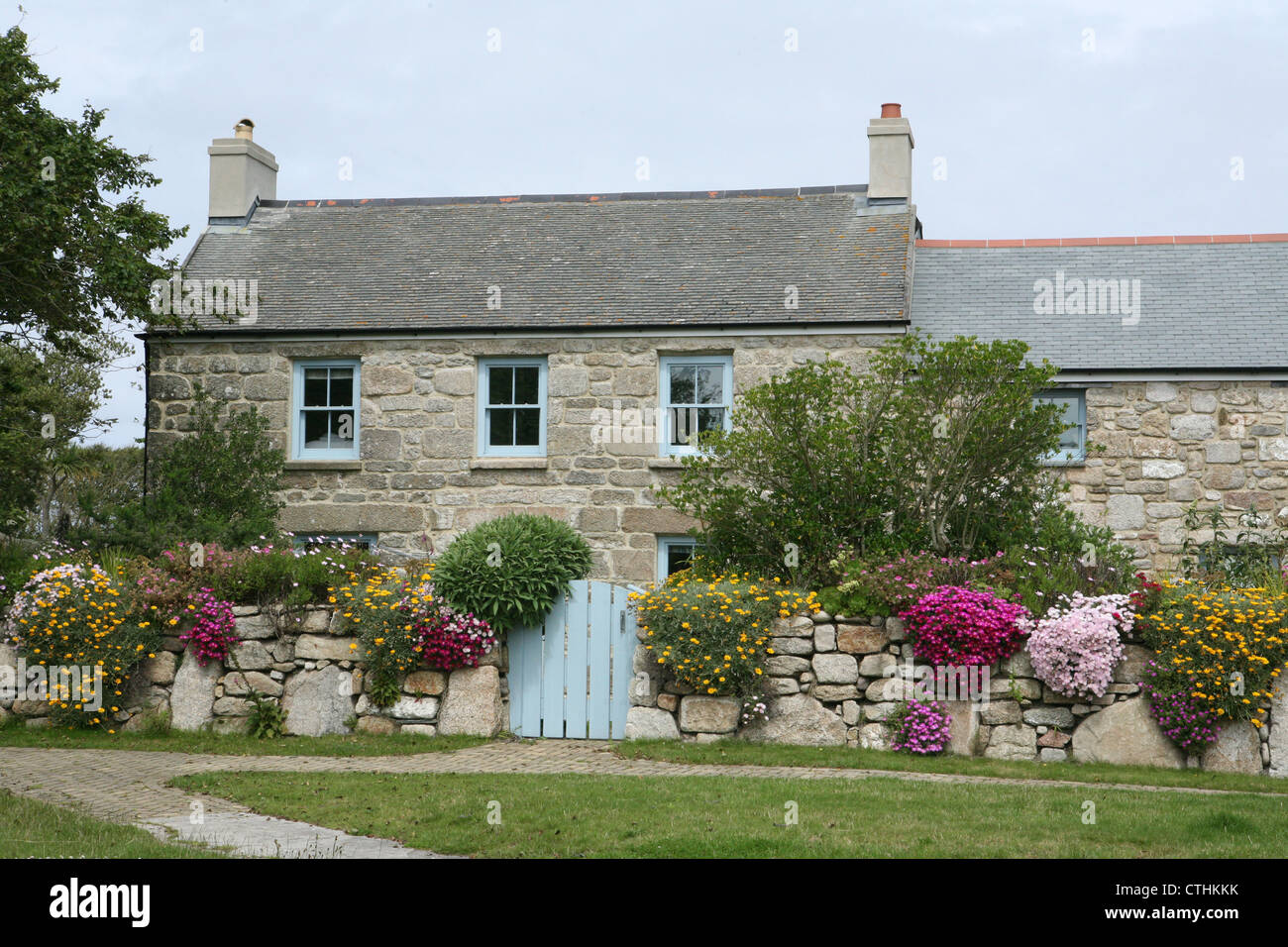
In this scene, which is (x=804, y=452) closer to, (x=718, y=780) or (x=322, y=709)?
(x=718, y=780)

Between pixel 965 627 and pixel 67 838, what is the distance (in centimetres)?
746

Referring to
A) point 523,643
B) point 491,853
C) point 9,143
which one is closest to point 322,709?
point 523,643

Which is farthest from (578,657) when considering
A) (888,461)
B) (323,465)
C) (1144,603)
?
(323,465)

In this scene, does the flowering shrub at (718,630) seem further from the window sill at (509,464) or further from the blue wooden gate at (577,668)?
the window sill at (509,464)

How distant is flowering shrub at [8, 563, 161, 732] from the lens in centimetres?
1248

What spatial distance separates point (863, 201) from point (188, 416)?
997 cm

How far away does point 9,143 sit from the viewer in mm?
13281

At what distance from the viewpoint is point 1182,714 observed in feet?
35.9

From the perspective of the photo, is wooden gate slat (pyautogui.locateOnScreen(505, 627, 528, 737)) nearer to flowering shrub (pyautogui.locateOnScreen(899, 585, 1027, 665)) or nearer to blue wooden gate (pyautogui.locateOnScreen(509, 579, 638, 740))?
blue wooden gate (pyautogui.locateOnScreen(509, 579, 638, 740))

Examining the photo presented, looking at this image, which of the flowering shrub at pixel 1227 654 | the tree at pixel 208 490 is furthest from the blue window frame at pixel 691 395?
the flowering shrub at pixel 1227 654

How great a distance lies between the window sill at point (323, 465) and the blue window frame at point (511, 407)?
5.50 ft

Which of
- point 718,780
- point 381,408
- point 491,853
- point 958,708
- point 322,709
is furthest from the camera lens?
point 381,408

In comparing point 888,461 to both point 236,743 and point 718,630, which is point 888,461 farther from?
point 236,743

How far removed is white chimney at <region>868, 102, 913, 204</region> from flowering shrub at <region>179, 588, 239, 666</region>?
35.4 feet
